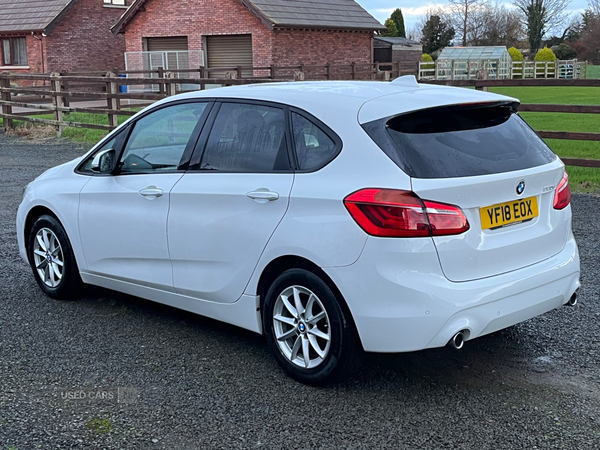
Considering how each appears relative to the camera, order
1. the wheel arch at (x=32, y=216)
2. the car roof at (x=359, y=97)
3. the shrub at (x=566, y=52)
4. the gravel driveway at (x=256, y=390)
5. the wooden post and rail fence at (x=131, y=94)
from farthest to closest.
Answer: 1. the shrub at (x=566, y=52)
2. the wooden post and rail fence at (x=131, y=94)
3. the wheel arch at (x=32, y=216)
4. the car roof at (x=359, y=97)
5. the gravel driveway at (x=256, y=390)

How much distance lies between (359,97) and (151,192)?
151 cm

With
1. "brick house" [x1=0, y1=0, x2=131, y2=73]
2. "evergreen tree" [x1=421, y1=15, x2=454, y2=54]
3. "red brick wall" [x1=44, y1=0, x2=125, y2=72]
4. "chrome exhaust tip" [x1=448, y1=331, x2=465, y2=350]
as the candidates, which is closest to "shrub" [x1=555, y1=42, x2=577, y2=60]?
"evergreen tree" [x1=421, y1=15, x2=454, y2=54]

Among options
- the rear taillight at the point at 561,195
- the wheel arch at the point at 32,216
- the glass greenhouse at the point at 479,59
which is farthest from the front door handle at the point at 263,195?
the glass greenhouse at the point at 479,59

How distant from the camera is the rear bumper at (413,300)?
365cm

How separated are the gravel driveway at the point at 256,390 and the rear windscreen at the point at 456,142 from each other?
118 centimetres

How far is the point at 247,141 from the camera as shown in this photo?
4.47 m

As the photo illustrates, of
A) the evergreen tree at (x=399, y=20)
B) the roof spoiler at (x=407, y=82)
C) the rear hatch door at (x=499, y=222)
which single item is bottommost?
the rear hatch door at (x=499, y=222)

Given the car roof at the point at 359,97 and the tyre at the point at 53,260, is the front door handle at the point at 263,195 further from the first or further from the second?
the tyre at the point at 53,260

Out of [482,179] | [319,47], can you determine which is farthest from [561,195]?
[319,47]

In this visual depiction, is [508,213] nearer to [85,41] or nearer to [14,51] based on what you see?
[85,41]

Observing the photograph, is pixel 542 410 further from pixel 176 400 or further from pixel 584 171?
pixel 584 171

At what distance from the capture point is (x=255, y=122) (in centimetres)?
447

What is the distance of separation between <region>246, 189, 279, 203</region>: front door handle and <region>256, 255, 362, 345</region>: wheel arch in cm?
32

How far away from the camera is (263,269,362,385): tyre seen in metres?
3.90
